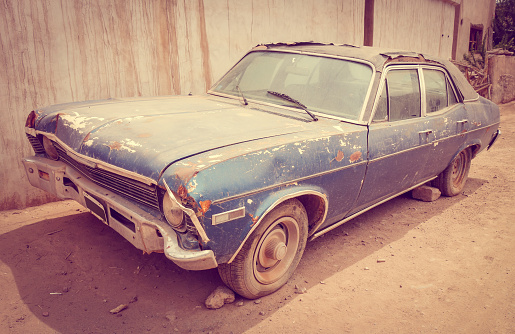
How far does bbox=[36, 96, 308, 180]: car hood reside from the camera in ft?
7.86

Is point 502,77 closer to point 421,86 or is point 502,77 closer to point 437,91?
point 437,91

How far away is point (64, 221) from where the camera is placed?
12.5 ft

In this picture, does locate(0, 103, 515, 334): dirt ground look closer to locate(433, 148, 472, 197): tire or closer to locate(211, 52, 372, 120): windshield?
locate(433, 148, 472, 197): tire

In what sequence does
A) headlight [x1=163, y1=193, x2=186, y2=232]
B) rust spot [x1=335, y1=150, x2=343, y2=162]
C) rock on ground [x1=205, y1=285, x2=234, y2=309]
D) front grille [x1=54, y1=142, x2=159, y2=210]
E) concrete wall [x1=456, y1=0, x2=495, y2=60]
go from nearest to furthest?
1. headlight [x1=163, y1=193, x2=186, y2=232]
2. front grille [x1=54, y1=142, x2=159, y2=210]
3. rock on ground [x1=205, y1=285, x2=234, y2=309]
4. rust spot [x1=335, y1=150, x2=343, y2=162]
5. concrete wall [x1=456, y1=0, x2=495, y2=60]

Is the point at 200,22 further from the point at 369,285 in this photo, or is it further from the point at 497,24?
the point at 497,24

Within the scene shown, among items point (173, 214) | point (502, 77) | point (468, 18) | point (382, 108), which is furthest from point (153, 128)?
point (468, 18)

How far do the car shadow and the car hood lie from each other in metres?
0.93

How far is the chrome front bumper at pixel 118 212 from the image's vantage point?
2.22 m

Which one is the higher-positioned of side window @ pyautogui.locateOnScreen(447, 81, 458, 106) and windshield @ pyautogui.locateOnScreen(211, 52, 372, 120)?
windshield @ pyautogui.locateOnScreen(211, 52, 372, 120)

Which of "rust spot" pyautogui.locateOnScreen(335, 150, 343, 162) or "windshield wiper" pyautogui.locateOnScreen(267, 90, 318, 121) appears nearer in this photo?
"rust spot" pyautogui.locateOnScreen(335, 150, 343, 162)

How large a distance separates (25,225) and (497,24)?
19437mm

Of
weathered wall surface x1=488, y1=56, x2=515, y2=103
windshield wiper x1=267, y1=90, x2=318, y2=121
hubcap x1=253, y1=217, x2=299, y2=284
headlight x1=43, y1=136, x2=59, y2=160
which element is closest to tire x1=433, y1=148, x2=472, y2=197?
windshield wiper x1=267, y1=90, x2=318, y2=121

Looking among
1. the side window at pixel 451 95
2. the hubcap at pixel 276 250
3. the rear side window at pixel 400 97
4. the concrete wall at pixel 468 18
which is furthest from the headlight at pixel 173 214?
the concrete wall at pixel 468 18

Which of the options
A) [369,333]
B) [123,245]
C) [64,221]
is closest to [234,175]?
[369,333]
